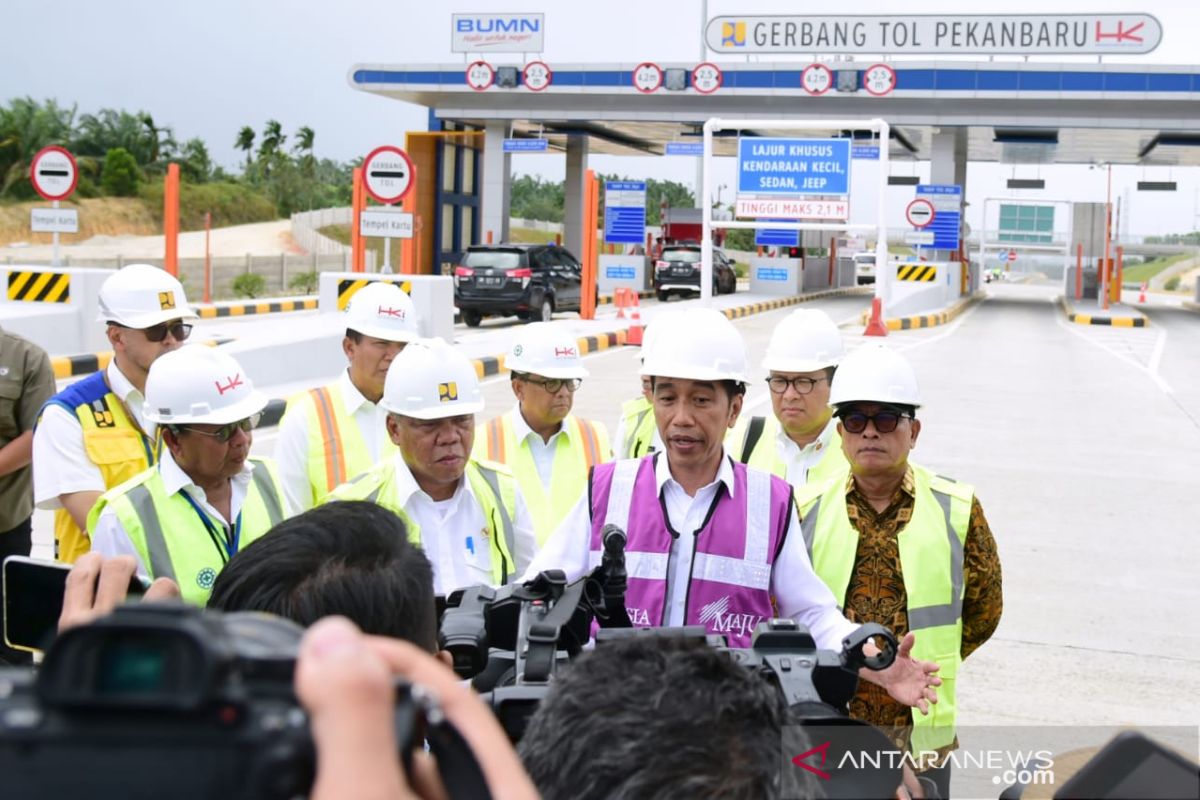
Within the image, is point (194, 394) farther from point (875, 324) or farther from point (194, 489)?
point (875, 324)

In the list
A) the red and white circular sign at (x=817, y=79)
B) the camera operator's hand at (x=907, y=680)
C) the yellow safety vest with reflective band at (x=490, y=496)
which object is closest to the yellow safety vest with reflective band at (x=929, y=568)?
the camera operator's hand at (x=907, y=680)

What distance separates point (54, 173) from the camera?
55.8 ft

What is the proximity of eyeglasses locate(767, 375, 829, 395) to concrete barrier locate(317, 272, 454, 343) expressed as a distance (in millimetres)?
9981

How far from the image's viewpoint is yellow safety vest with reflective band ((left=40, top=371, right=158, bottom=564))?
4.14m

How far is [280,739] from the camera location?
0.74 meters

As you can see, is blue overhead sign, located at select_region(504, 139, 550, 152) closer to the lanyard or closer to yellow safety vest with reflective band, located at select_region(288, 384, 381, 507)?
yellow safety vest with reflective band, located at select_region(288, 384, 381, 507)

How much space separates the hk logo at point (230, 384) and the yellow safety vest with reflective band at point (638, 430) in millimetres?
1921

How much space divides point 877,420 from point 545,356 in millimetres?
1867

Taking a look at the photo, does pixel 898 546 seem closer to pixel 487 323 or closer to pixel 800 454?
pixel 800 454

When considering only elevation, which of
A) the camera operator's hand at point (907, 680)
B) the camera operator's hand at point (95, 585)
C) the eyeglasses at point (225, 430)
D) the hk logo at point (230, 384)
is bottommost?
the camera operator's hand at point (907, 680)

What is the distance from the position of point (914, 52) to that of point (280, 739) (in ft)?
121

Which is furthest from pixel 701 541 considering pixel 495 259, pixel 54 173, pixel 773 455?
pixel 495 259

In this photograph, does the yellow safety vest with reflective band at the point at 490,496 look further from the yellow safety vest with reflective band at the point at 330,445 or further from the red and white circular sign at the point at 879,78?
the red and white circular sign at the point at 879,78

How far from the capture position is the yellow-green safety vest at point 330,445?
4715 mm
